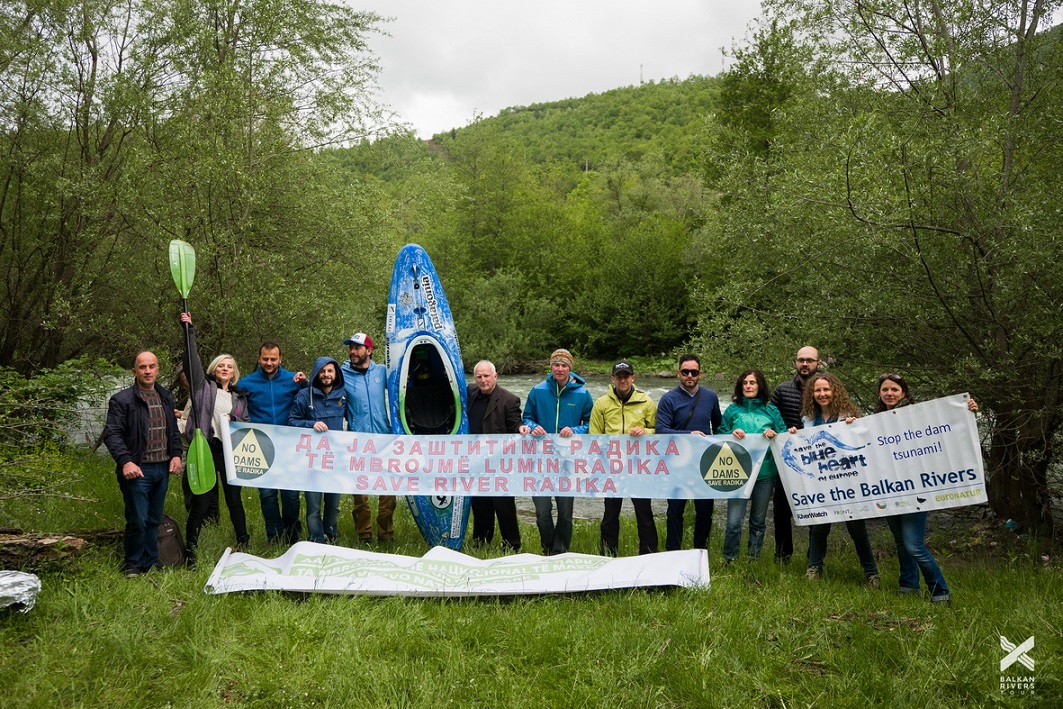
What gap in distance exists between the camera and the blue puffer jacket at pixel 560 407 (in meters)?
6.14

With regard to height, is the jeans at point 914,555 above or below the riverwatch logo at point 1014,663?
above

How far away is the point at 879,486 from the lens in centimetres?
520

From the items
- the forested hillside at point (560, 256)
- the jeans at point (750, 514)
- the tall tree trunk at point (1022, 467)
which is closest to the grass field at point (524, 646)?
the jeans at point (750, 514)

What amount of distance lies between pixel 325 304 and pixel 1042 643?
373 inches

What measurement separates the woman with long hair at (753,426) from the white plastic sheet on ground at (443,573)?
0.60 m

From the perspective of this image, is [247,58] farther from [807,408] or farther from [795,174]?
[807,408]

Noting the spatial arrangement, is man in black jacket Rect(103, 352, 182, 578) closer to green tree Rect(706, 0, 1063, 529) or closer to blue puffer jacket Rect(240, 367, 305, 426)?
blue puffer jacket Rect(240, 367, 305, 426)

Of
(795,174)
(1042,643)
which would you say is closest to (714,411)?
(1042,643)

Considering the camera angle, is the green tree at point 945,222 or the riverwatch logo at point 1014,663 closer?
the riverwatch logo at point 1014,663

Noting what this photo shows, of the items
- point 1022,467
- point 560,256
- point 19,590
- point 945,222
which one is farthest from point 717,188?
point 560,256

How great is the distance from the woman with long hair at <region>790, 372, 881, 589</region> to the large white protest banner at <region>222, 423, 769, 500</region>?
464 mm

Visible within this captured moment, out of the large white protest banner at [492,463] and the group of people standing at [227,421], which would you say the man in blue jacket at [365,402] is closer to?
the group of people standing at [227,421]

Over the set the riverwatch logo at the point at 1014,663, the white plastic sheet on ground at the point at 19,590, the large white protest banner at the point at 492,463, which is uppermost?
the large white protest banner at the point at 492,463

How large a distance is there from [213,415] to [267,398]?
43 centimetres
